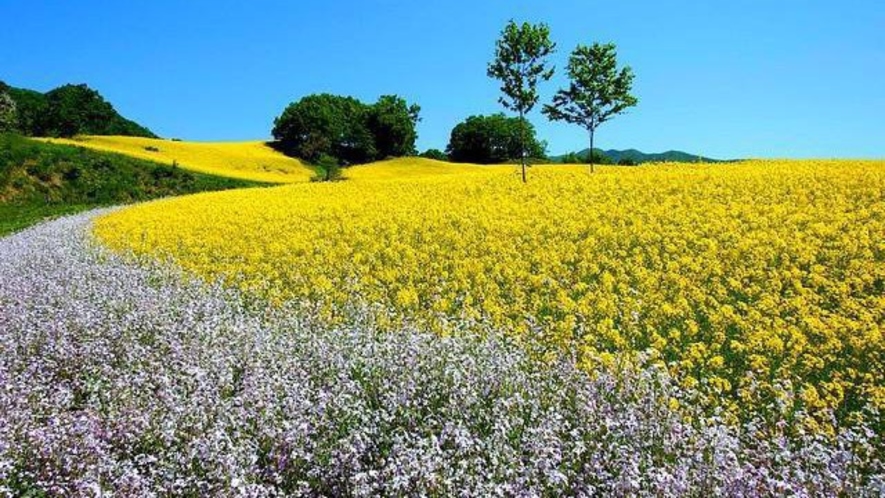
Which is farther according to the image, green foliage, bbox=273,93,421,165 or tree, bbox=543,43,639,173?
green foliage, bbox=273,93,421,165

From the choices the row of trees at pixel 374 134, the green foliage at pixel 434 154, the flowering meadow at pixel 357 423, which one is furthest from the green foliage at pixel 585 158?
the flowering meadow at pixel 357 423

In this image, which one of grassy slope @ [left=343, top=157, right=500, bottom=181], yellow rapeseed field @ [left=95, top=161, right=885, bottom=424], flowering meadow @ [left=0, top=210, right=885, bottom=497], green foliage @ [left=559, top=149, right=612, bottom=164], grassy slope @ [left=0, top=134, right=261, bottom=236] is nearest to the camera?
flowering meadow @ [left=0, top=210, right=885, bottom=497]

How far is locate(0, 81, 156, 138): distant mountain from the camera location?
74.4 m

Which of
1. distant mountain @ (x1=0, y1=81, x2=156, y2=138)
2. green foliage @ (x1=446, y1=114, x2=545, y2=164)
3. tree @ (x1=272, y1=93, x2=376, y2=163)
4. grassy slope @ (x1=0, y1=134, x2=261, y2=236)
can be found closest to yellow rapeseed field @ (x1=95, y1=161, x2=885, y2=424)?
grassy slope @ (x1=0, y1=134, x2=261, y2=236)

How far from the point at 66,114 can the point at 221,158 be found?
65.3 feet

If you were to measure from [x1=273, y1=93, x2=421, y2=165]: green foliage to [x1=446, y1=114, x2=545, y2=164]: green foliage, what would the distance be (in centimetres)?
844

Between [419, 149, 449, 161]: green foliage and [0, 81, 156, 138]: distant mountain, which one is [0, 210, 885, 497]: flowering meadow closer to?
[0, 81, 156, 138]: distant mountain

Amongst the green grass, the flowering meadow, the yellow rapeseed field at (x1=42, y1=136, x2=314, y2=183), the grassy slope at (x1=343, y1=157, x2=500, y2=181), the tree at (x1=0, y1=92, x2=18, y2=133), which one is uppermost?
the tree at (x1=0, y1=92, x2=18, y2=133)

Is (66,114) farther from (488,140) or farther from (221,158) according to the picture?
(488,140)

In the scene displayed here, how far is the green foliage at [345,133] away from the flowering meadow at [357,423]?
244ft

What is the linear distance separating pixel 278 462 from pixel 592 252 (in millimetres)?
9256

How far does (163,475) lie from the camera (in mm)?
5070

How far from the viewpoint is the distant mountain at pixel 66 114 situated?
7438 centimetres

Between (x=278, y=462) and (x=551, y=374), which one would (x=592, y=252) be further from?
(x=278, y=462)
